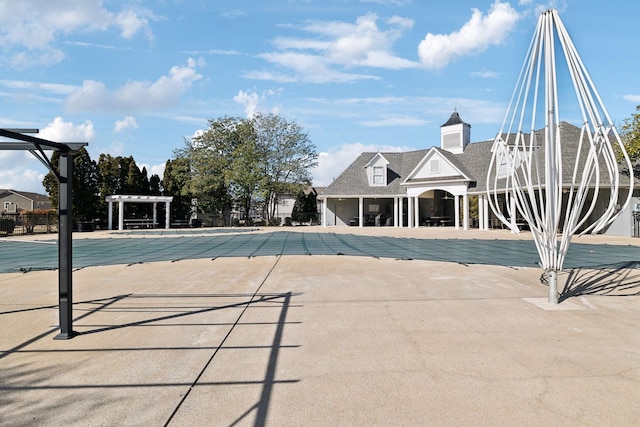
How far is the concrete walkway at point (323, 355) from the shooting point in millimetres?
3045

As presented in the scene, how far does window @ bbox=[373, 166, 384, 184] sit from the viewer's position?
33.2 m

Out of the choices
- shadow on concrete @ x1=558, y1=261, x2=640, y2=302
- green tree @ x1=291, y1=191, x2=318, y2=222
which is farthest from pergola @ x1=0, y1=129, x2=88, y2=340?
green tree @ x1=291, y1=191, x2=318, y2=222

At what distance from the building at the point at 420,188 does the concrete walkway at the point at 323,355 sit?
20282 millimetres

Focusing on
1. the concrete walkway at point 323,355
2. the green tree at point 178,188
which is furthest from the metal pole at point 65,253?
the green tree at point 178,188

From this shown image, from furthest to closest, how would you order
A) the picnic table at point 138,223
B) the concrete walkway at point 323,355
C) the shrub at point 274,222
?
the shrub at point 274,222, the picnic table at point 138,223, the concrete walkway at point 323,355

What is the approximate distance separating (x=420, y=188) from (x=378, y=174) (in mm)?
4801

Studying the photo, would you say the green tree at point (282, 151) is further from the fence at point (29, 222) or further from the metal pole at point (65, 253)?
the metal pole at point (65, 253)

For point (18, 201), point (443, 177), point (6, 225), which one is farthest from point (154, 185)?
point (18, 201)

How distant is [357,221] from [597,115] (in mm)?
27067

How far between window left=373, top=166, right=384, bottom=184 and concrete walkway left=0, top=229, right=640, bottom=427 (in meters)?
25.4

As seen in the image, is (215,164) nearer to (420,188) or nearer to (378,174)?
(378,174)

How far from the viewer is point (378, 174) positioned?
33.3m

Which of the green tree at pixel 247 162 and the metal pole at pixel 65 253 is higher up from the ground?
the green tree at pixel 247 162

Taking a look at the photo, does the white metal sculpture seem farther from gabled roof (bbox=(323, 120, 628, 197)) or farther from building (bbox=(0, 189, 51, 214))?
building (bbox=(0, 189, 51, 214))
